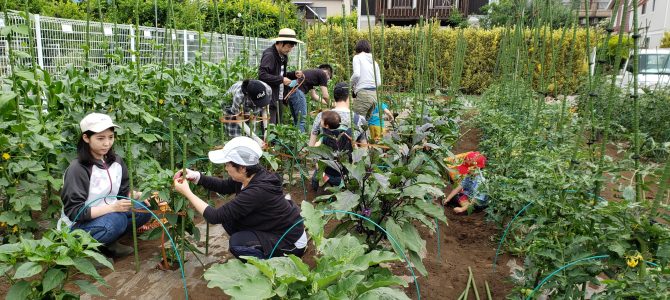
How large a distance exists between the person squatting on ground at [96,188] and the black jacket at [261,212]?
2.05 feet

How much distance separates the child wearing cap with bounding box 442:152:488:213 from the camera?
4176mm

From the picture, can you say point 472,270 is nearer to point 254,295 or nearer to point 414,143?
point 414,143

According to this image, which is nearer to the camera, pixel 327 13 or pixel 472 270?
pixel 472 270

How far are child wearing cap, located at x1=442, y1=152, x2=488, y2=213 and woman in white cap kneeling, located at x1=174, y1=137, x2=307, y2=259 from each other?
1651 mm

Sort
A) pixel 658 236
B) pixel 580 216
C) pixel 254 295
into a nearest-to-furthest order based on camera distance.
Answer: pixel 254 295
pixel 658 236
pixel 580 216

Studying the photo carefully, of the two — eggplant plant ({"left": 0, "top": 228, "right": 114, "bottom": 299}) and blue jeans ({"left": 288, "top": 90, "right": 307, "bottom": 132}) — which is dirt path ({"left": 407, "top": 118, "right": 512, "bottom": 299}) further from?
blue jeans ({"left": 288, "top": 90, "right": 307, "bottom": 132})

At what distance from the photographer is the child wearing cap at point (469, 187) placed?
4176 mm

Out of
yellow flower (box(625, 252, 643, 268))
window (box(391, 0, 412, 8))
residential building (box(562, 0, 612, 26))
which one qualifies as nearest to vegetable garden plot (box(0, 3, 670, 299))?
yellow flower (box(625, 252, 643, 268))

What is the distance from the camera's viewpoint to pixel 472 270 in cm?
342

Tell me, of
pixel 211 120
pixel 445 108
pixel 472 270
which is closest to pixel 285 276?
pixel 472 270

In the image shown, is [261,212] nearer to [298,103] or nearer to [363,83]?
[363,83]

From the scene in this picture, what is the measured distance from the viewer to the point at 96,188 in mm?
3176

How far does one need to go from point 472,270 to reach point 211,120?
2644 mm

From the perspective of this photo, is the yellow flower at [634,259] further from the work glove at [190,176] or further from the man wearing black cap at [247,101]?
the man wearing black cap at [247,101]
